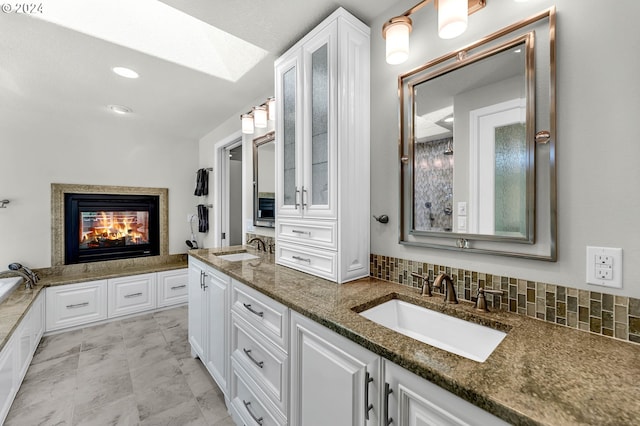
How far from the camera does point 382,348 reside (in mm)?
813

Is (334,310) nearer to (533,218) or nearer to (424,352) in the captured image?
(424,352)

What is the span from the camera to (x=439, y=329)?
45.5 inches

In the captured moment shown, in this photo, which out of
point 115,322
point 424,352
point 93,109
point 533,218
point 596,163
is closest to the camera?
point 424,352

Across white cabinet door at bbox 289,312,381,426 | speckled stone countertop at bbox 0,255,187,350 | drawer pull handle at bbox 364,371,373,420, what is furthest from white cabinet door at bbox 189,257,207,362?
drawer pull handle at bbox 364,371,373,420

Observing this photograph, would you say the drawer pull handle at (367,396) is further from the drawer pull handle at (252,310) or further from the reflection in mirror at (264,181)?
the reflection in mirror at (264,181)

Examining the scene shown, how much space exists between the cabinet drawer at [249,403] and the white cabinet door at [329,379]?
0.21m

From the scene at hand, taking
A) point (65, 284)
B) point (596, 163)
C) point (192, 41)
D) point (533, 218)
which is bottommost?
point (65, 284)

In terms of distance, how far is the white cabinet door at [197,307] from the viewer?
214cm

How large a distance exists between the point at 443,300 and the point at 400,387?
54 cm

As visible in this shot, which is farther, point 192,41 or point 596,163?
point 192,41

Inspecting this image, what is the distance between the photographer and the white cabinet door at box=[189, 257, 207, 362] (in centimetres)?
214

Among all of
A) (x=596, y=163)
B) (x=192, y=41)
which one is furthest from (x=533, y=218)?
(x=192, y=41)

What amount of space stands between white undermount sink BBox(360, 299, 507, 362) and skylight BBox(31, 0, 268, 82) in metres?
1.91

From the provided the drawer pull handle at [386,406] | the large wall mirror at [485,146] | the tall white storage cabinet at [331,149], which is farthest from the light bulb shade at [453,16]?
the drawer pull handle at [386,406]
